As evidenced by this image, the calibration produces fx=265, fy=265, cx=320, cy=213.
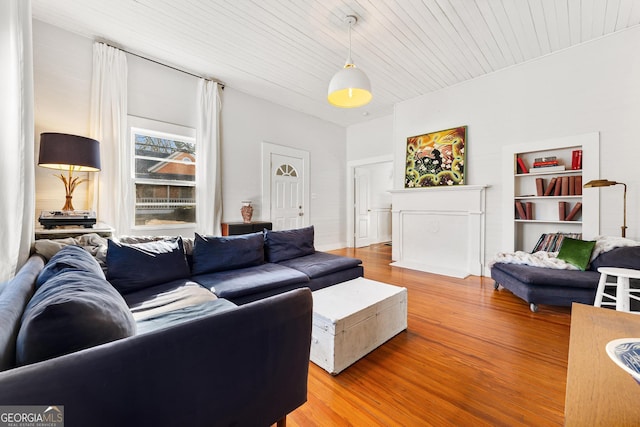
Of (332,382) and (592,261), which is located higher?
(592,261)

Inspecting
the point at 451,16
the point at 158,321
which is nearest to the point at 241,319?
the point at 158,321

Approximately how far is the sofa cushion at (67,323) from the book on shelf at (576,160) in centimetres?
468

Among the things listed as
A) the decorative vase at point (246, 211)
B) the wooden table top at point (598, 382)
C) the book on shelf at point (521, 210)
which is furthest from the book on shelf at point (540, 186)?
the decorative vase at point (246, 211)

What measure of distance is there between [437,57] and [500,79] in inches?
45.4

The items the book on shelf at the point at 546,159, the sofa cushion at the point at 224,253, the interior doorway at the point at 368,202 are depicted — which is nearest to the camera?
the sofa cushion at the point at 224,253

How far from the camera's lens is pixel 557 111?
11.3 feet

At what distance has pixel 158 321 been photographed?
1.50 metres

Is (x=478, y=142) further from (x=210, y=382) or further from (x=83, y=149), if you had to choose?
(x=83, y=149)

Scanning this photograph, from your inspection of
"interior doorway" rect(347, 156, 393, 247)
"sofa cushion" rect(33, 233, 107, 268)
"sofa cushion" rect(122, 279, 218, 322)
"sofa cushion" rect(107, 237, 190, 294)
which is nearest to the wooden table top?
"sofa cushion" rect(122, 279, 218, 322)

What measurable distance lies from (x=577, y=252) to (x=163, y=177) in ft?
17.1

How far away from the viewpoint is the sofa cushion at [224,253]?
2488mm

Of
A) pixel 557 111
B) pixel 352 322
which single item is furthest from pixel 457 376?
pixel 557 111

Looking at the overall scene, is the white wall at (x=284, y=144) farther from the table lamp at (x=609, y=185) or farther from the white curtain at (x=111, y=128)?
the table lamp at (x=609, y=185)

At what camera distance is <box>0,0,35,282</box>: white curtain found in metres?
1.44
